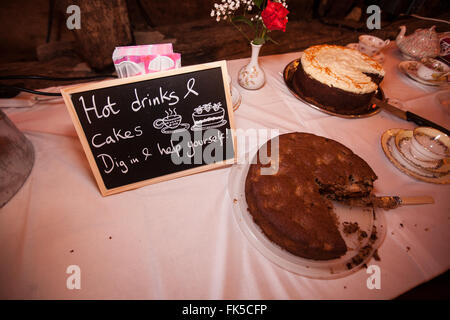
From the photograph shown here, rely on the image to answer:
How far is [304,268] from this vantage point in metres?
0.89

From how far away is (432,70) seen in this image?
1838mm

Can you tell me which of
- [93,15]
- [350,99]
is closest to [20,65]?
[93,15]

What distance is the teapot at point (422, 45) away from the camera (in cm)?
197

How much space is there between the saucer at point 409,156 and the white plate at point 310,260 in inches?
16.7

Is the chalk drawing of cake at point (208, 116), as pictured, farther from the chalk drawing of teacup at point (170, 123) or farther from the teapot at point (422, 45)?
the teapot at point (422, 45)

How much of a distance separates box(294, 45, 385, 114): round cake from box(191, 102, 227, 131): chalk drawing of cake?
32.4 inches

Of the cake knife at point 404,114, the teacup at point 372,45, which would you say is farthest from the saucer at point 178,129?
the teacup at point 372,45

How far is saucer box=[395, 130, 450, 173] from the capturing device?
4.08 feet

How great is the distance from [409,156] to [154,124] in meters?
1.41

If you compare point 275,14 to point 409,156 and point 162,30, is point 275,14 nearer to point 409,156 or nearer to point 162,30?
point 409,156

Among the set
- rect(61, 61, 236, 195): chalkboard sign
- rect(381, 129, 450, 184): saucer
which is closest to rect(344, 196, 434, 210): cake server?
rect(381, 129, 450, 184): saucer

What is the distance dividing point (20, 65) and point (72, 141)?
1.68m

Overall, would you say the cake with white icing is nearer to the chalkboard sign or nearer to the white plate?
the chalkboard sign

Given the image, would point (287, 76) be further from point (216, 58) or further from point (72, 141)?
point (72, 141)
